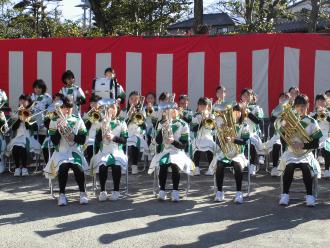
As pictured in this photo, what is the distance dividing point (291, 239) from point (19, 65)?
25.2ft

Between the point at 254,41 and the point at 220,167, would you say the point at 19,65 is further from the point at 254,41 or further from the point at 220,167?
the point at 220,167

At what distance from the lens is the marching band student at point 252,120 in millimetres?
8227

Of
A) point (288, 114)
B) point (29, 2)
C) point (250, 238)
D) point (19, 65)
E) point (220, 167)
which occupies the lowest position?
point (250, 238)

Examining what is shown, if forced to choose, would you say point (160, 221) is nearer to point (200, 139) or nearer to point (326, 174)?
point (200, 139)

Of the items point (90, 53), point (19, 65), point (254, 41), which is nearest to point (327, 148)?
point (254, 41)

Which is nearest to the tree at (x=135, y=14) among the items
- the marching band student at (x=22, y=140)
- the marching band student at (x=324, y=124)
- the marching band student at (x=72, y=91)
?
the marching band student at (x=72, y=91)

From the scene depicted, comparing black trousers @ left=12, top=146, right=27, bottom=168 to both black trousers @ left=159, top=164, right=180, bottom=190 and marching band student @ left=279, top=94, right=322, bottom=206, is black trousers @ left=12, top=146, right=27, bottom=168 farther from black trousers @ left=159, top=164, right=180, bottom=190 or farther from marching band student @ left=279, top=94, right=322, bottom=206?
marching band student @ left=279, top=94, right=322, bottom=206

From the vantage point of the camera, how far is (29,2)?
22.3 meters

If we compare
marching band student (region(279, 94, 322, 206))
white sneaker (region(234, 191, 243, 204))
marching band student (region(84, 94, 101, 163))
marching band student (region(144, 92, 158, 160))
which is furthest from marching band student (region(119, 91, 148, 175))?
marching band student (region(279, 94, 322, 206))

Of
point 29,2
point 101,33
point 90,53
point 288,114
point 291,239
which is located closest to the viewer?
point 291,239

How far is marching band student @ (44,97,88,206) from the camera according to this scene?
655cm

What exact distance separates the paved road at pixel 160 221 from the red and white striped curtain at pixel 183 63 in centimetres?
321

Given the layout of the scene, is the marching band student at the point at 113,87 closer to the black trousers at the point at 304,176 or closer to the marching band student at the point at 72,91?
the marching band student at the point at 72,91

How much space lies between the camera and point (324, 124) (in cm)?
833
